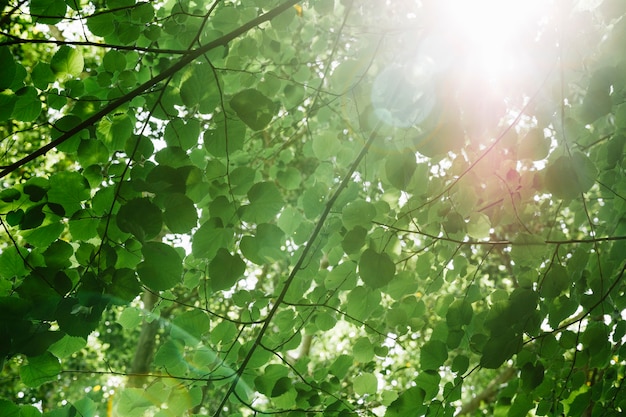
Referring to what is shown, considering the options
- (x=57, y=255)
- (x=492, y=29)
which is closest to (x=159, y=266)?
(x=57, y=255)

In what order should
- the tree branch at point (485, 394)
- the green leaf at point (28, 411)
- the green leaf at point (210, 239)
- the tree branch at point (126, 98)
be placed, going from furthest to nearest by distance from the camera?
1. the tree branch at point (485, 394)
2. the green leaf at point (210, 239)
3. the green leaf at point (28, 411)
4. the tree branch at point (126, 98)

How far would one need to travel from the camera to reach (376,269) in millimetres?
1146

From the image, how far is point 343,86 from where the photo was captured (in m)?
1.54

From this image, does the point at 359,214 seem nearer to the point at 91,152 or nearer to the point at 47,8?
the point at 91,152

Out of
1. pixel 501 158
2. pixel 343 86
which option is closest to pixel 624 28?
pixel 501 158

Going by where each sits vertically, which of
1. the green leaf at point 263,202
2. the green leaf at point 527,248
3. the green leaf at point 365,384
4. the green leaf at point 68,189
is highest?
the green leaf at point 68,189

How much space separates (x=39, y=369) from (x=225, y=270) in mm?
478

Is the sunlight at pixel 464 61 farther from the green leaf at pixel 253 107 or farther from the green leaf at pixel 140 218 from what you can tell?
the green leaf at pixel 140 218

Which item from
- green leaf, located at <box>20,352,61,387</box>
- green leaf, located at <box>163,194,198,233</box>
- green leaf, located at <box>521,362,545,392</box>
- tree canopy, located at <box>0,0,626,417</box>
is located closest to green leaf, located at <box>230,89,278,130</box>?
tree canopy, located at <box>0,0,626,417</box>

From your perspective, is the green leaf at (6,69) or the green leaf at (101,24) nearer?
the green leaf at (6,69)

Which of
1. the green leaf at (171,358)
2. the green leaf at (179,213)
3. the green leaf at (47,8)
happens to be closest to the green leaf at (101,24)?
the green leaf at (47,8)

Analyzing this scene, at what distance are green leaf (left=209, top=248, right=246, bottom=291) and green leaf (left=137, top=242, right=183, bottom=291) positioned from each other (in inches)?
3.8

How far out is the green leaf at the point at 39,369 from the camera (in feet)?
3.49

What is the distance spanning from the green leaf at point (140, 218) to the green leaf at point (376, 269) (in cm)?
49
